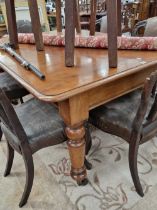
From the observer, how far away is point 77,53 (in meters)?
1.25

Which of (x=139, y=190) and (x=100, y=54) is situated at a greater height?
(x=100, y=54)

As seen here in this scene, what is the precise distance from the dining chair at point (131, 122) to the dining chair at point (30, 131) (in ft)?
0.86

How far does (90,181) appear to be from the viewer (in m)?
1.32

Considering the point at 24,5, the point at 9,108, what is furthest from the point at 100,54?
the point at 24,5

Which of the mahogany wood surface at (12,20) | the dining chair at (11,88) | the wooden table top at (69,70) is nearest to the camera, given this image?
the wooden table top at (69,70)

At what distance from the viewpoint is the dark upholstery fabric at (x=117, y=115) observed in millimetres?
1128

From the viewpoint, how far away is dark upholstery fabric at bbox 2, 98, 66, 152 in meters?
1.07

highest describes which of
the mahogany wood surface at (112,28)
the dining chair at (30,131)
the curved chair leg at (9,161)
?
the mahogany wood surface at (112,28)

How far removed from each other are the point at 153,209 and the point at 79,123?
679 mm

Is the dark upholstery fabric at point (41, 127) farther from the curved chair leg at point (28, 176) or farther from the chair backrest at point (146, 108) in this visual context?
the chair backrest at point (146, 108)

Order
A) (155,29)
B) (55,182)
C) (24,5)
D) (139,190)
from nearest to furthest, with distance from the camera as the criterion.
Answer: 1. (139,190)
2. (55,182)
3. (155,29)
4. (24,5)

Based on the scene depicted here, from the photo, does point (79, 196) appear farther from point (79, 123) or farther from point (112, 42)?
point (112, 42)

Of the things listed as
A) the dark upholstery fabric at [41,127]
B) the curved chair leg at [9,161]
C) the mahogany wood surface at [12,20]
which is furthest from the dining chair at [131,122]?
the mahogany wood surface at [12,20]

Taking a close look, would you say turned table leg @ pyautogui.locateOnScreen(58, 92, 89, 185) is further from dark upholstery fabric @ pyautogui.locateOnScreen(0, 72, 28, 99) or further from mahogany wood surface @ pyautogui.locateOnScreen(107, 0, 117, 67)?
dark upholstery fabric @ pyautogui.locateOnScreen(0, 72, 28, 99)
